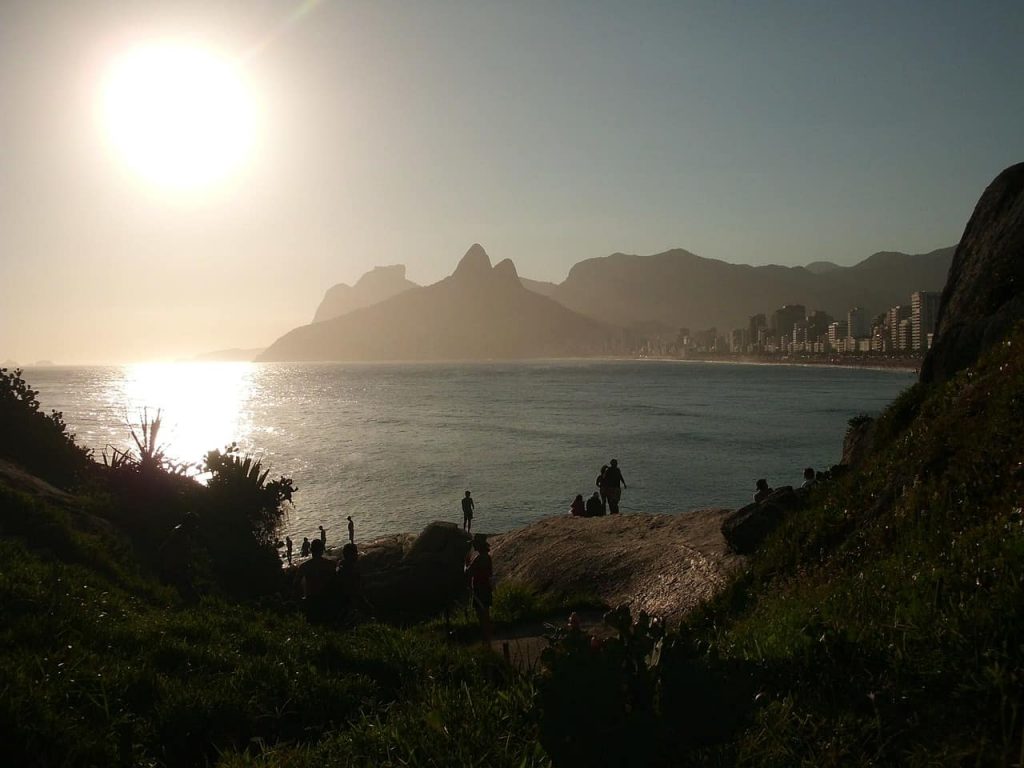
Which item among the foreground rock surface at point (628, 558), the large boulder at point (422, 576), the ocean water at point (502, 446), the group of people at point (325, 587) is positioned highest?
the group of people at point (325, 587)

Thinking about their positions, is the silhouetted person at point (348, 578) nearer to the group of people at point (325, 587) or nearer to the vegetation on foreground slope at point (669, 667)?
the group of people at point (325, 587)

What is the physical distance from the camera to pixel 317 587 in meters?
11.8

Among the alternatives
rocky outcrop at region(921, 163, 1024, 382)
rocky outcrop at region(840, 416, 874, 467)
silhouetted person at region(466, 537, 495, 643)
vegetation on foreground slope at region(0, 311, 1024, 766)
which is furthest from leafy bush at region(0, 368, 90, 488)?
rocky outcrop at region(921, 163, 1024, 382)

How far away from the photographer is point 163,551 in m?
13.0

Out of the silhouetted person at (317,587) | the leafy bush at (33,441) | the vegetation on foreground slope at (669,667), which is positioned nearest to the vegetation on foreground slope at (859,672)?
the vegetation on foreground slope at (669,667)

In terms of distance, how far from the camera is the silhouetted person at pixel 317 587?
1162 centimetres

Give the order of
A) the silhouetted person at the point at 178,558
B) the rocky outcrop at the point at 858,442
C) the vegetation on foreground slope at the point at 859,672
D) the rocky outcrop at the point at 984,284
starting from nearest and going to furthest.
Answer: the vegetation on foreground slope at the point at 859,672 < the rocky outcrop at the point at 984,284 < the silhouetted person at the point at 178,558 < the rocky outcrop at the point at 858,442

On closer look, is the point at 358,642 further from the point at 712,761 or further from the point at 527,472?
the point at 527,472

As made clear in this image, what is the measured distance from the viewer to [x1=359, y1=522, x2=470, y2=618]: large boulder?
627 inches

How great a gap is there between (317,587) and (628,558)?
6.92 meters

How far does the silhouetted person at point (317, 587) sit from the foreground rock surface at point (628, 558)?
507cm

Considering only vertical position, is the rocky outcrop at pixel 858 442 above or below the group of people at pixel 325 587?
above

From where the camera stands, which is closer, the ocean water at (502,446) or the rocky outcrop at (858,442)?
the rocky outcrop at (858,442)

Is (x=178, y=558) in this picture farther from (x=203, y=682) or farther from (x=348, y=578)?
(x=203, y=682)
